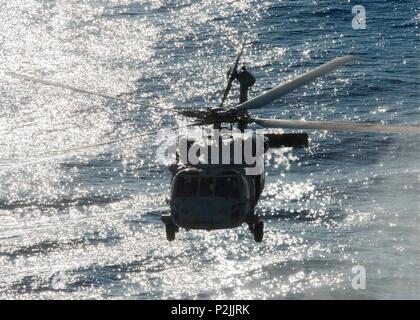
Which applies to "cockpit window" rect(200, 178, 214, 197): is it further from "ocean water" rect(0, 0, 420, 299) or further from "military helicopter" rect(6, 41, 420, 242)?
"ocean water" rect(0, 0, 420, 299)

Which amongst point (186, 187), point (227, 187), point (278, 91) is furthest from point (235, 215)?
point (278, 91)

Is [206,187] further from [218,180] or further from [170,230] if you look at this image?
[170,230]

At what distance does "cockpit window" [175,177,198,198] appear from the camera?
49581 millimetres

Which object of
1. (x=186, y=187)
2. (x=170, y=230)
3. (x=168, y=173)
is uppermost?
(x=186, y=187)

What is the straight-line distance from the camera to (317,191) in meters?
92.2

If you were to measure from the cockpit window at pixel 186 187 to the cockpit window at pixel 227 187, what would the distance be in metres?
1.37

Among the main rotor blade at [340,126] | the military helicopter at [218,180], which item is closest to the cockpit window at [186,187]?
the military helicopter at [218,180]

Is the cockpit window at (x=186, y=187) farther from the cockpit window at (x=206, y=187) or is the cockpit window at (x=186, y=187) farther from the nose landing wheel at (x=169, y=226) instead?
the nose landing wheel at (x=169, y=226)

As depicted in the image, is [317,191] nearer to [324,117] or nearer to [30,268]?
[324,117]

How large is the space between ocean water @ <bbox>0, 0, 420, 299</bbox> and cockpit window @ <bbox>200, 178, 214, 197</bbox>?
27740mm

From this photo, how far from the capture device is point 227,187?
49.8 m

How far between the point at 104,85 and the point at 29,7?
38743mm

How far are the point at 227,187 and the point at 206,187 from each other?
127 cm
